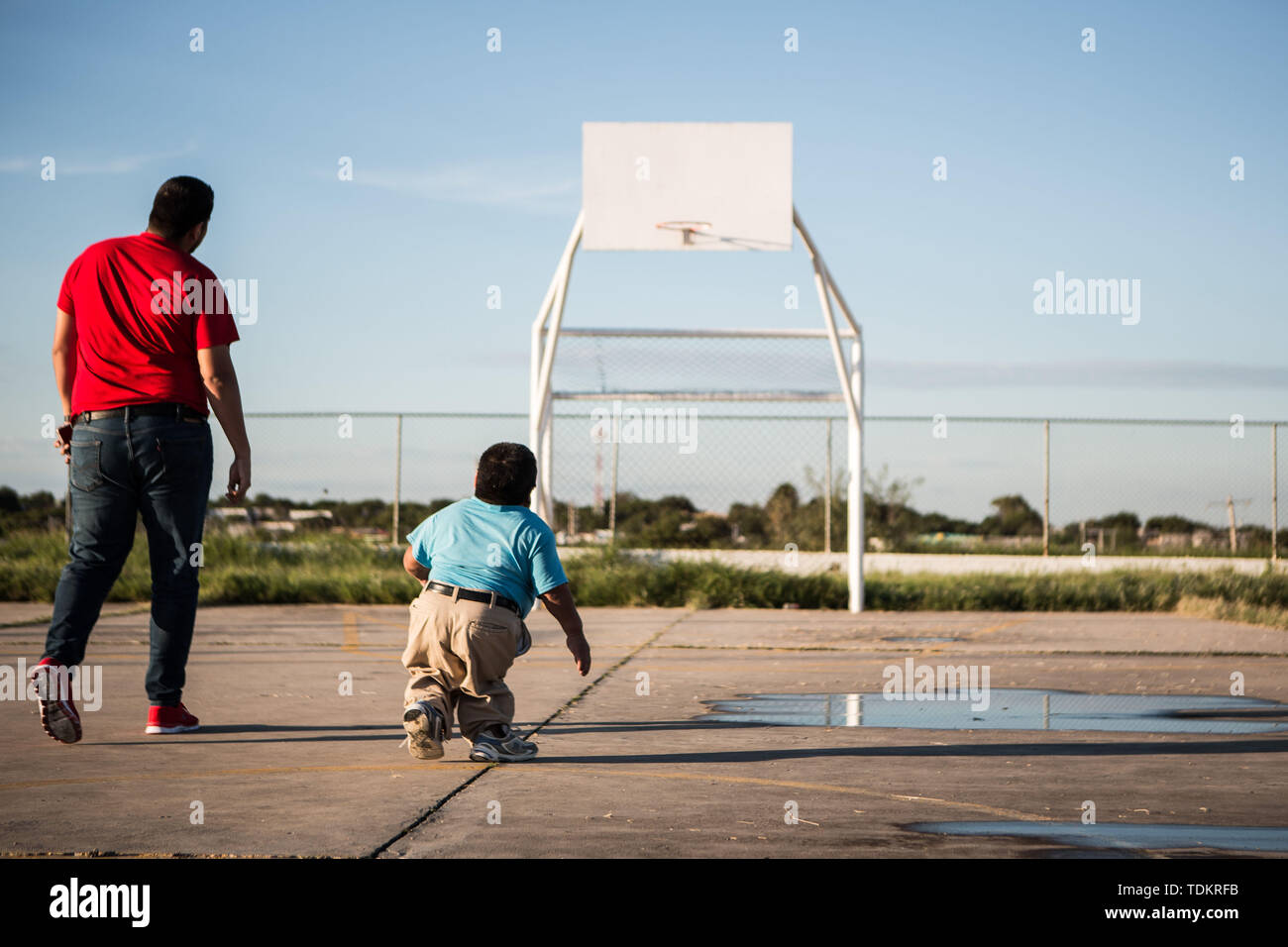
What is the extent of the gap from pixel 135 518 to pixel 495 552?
1428mm

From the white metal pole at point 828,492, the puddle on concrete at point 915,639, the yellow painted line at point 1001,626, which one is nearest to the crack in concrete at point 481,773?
the puddle on concrete at point 915,639

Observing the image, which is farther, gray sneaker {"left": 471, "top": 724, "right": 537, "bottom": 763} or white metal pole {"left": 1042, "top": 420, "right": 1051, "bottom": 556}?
white metal pole {"left": 1042, "top": 420, "right": 1051, "bottom": 556}

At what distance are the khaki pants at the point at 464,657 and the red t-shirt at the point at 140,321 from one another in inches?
51.3

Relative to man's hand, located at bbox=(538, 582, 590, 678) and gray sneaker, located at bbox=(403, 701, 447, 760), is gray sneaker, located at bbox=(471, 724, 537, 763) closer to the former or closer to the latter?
gray sneaker, located at bbox=(403, 701, 447, 760)

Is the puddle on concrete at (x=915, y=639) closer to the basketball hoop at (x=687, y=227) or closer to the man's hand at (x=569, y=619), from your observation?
the basketball hoop at (x=687, y=227)

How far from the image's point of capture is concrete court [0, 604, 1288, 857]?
3.38m

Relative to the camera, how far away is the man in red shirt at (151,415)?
4.89 meters

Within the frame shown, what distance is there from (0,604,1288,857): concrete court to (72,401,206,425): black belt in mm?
1175

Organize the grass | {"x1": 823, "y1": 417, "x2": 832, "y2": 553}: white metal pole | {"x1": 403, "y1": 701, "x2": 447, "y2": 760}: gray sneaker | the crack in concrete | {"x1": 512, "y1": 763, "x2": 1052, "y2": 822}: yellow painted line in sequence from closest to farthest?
the crack in concrete
{"x1": 512, "y1": 763, "x2": 1052, "y2": 822}: yellow painted line
{"x1": 403, "y1": 701, "x2": 447, "y2": 760}: gray sneaker
the grass
{"x1": 823, "y1": 417, "x2": 832, "y2": 553}: white metal pole

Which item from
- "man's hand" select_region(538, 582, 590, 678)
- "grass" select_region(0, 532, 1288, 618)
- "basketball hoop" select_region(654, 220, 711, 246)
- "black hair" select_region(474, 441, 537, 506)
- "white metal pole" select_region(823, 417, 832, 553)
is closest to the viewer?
"man's hand" select_region(538, 582, 590, 678)

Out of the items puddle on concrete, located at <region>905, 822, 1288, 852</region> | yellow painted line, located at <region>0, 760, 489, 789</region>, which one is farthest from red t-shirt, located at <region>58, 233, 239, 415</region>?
puddle on concrete, located at <region>905, 822, 1288, 852</region>

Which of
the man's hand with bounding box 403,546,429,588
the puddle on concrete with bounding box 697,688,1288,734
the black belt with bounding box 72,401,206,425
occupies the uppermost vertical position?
the black belt with bounding box 72,401,206,425
